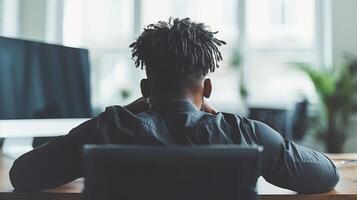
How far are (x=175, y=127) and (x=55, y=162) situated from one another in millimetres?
286

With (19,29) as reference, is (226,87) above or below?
below

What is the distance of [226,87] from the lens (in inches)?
181

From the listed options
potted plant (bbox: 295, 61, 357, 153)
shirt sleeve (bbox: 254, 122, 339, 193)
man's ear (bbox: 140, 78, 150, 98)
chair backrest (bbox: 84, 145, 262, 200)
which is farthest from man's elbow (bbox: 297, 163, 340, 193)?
potted plant (bbox: 295, 61, 357, 153)

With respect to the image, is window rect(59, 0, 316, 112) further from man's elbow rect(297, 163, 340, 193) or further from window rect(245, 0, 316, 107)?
man's elbow rect(297, 163, 340, 193)

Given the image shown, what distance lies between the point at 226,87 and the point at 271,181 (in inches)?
137

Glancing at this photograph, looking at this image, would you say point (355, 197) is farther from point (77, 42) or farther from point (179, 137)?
point (77, 42)

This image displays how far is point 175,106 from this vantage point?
1.10 m

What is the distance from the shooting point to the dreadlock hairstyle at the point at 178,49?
111 cm

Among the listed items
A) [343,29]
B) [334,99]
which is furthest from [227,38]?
[334,99]

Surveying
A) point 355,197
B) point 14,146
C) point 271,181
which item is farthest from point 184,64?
point 14,146

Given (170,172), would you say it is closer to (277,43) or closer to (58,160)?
(58,160)

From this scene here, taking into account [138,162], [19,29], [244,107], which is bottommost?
[244,107]

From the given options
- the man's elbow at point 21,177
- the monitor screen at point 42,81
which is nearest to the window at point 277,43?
the monitor screen at point 42,81

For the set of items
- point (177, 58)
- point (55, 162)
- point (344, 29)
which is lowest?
point (55, 162)
